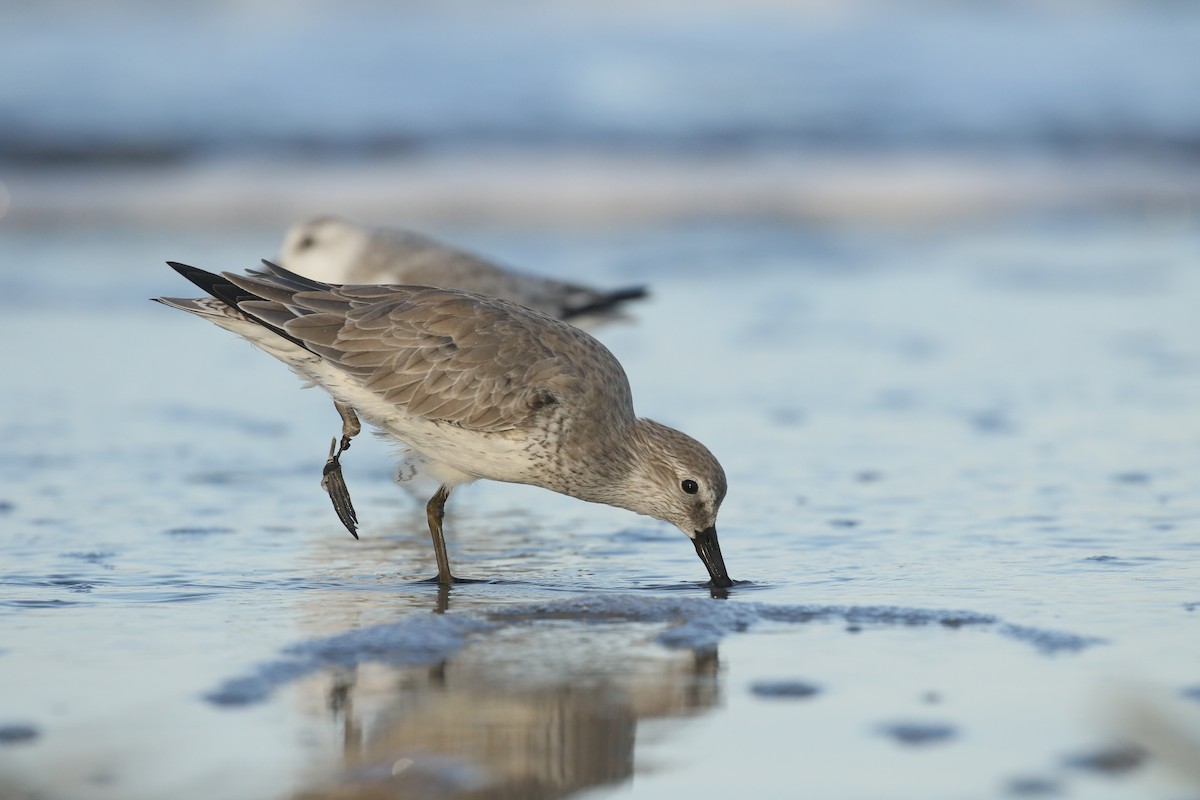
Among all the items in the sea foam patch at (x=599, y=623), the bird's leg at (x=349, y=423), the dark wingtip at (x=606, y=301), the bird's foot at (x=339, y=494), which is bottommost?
the sea foam patch at (x=599, y=623)

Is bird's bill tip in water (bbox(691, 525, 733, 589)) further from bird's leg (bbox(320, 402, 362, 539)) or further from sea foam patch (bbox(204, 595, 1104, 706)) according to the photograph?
bird's leg (bbox(320, 402, 362, 539))

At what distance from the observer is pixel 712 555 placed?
4914mm

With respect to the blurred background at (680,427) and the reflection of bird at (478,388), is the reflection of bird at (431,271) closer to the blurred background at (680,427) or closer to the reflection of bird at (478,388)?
the blurred background at (680,427)

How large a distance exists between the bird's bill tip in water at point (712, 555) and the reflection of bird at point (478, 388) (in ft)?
0.23

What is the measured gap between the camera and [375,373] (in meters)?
5.23

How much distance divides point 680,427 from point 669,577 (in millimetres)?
1846

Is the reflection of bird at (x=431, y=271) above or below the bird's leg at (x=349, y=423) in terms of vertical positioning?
above

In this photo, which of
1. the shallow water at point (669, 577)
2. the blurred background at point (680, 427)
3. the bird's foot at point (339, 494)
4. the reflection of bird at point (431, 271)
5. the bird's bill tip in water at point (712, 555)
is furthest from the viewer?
the reflection of bird at point (431, 271)

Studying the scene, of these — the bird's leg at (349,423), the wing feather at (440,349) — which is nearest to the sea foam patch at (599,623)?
the wing feather at (440,349)

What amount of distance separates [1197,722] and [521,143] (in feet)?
38.6

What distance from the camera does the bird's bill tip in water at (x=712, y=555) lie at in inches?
190

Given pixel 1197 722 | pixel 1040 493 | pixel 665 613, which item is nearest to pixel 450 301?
pixel 665 613

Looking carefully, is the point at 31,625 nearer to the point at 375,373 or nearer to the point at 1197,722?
the point at 375,373

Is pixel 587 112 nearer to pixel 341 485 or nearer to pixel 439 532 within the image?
pixel 341 485
